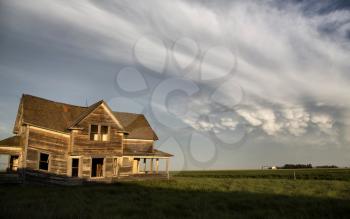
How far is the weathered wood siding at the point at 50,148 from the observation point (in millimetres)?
26922

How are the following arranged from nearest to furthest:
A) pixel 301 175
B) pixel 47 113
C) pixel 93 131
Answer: pixel 47 113 → pixel 93 131 → pixel 301 175

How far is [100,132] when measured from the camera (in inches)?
1271

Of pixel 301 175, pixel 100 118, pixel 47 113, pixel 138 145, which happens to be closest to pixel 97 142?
pixel 100 118

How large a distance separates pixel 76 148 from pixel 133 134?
30.5 feet

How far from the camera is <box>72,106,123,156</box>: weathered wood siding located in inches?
1202

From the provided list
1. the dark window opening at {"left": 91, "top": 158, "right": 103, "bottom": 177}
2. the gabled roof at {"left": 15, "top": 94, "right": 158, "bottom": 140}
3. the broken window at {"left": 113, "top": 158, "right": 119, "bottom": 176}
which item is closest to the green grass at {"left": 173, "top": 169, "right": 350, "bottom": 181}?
the broken window at {"left": 113, "top": 158, "right": 119, "bottom": 176}

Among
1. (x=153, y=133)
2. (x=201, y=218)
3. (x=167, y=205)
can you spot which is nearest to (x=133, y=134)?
(x=153, y=133)

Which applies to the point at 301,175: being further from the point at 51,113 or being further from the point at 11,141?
the point at 11,141

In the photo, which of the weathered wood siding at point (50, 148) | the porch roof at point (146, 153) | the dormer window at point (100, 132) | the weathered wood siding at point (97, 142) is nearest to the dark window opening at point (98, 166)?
the porch roof at point (146, 153)

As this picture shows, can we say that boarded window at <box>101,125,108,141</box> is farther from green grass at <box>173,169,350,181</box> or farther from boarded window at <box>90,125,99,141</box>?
green grass at <box>173,169,350,181</box>

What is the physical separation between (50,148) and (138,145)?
11770mm

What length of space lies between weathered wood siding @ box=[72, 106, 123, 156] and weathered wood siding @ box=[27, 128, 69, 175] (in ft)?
3.55

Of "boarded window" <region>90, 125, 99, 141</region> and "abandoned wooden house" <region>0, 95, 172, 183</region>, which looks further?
"boarded window" <region>90, 125, 99, 141</region>

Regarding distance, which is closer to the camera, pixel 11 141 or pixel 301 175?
pixel 11 141
